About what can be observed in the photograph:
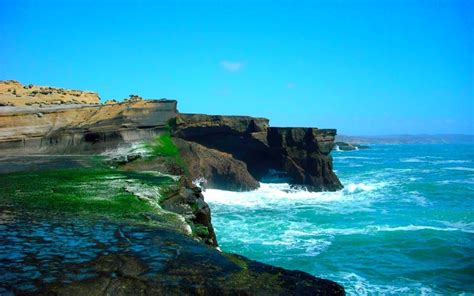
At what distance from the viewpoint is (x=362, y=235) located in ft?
62.5

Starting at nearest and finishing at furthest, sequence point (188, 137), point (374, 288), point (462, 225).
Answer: point (374, 288) < point (462, 225) < point (188, 137)

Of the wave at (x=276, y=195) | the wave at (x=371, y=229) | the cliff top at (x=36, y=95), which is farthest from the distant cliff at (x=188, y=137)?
the wave at (x=371, y=229)

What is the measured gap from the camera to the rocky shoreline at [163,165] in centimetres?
575

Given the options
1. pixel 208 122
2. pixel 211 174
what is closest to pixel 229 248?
pixel 211 174

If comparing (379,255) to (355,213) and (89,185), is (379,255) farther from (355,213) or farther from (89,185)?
(89,185)

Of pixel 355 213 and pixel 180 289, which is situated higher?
pixel 180 289

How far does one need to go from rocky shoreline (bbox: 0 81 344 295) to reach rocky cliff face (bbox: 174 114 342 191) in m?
0.09

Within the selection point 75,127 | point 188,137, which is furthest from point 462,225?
point 75,127

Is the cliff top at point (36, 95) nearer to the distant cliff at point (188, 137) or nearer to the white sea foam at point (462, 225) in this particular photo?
the distant cliff at point (188, 137)

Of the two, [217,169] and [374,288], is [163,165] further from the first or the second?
[374,288]

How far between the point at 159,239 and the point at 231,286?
2.80m

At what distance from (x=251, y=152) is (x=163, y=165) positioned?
16427 millimetres

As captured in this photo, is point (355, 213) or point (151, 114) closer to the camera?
point (355, 213)

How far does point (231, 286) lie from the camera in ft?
18.3
